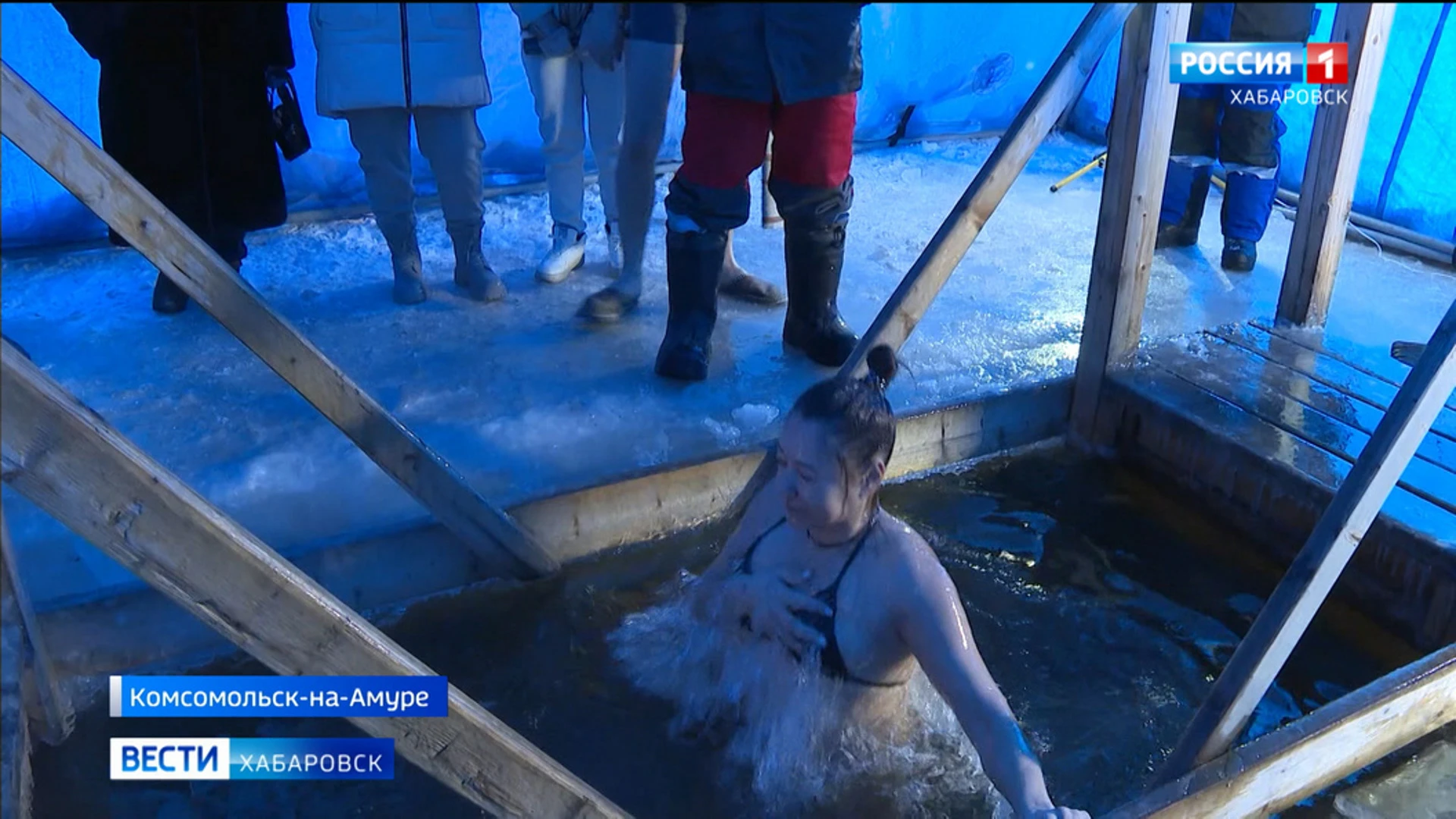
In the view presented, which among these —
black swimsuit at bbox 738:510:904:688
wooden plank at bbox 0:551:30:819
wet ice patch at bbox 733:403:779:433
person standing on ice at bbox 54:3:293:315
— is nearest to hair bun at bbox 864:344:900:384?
black swimsuit at bbox 738:510:904:688

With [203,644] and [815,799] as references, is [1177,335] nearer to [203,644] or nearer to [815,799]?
[815,799]

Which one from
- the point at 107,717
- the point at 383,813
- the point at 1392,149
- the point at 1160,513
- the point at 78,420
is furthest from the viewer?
the point at 1392,149

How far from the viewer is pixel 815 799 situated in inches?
93.9

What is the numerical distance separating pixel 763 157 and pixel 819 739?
6.40 feet

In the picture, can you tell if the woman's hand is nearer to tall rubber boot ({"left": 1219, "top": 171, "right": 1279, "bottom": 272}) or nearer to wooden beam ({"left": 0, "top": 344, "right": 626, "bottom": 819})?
wooden beam ({"left": 0, "top": 344, "right": 626, "bottom": 819})

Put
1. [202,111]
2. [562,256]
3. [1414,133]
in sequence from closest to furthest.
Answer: [202,111] < [562,256] < [1414,133]

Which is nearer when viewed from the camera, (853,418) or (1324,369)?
(853,418)

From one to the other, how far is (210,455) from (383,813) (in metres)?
1.42

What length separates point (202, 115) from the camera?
4.00 m

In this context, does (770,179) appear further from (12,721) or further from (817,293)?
(12,721)

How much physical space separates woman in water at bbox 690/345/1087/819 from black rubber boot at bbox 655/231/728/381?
4.46ft

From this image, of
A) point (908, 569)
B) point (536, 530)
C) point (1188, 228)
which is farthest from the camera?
point (1188, 228)

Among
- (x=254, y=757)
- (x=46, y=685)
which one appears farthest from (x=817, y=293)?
(x=254, y=757)

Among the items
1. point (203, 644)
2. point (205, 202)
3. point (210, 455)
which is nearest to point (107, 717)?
point (203, 644)
